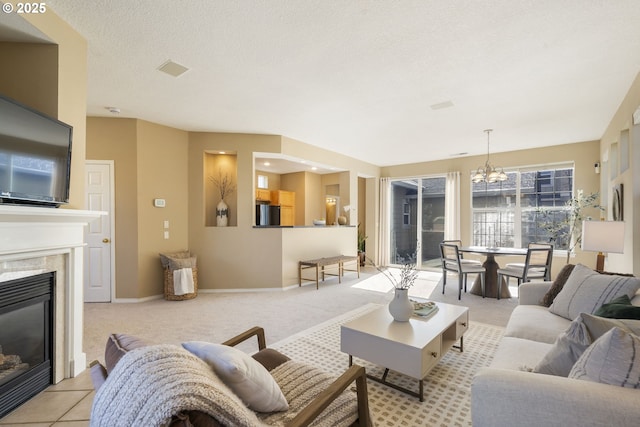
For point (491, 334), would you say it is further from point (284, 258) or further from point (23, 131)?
point (23, 131)

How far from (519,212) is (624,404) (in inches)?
237

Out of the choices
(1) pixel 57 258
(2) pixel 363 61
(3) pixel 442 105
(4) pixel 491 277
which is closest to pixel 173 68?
(2) pixel 363 61

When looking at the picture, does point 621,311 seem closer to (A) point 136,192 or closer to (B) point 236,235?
(B) point 236,235

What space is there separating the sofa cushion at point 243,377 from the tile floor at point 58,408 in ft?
4.64

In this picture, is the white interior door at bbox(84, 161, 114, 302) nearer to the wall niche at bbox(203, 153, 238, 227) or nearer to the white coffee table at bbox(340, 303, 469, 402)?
the wall niche at bbox(203, 153, 238, 227)

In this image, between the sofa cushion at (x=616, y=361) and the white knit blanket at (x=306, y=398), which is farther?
the white knit blanket at (x=306, y=398)

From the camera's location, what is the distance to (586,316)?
1326mm

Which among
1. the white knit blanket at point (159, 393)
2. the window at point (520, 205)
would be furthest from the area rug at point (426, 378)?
the window at point (520, 205)

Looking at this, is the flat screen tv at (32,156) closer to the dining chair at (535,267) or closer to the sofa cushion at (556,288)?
the sofa cushion at (556,288)

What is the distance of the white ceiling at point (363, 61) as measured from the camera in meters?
2.07

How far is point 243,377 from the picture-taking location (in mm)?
1055

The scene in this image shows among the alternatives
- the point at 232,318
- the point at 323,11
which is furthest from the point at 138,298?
the point at 323,11

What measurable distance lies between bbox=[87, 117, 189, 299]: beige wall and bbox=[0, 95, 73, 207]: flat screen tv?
2.18 metres

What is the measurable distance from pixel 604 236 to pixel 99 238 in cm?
603
